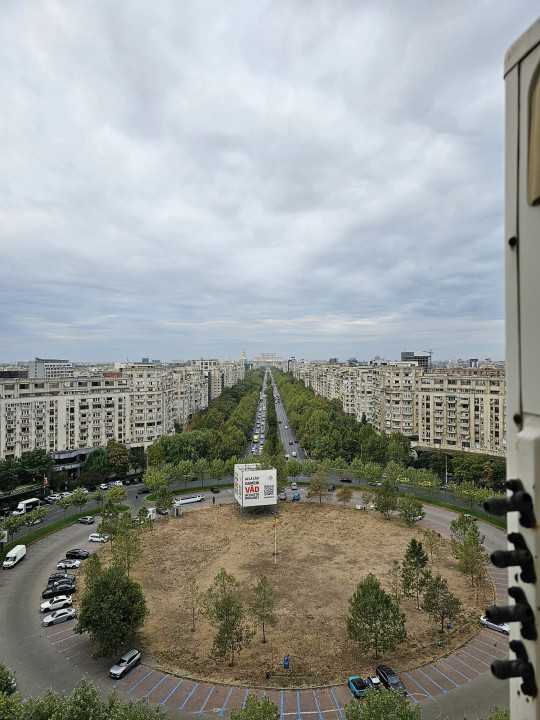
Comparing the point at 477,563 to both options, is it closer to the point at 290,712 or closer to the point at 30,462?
the point at 290,712

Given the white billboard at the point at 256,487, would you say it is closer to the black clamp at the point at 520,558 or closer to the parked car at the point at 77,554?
the parked car at the point at 77,554

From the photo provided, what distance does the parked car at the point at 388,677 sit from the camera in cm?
1527

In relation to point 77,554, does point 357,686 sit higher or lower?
higher

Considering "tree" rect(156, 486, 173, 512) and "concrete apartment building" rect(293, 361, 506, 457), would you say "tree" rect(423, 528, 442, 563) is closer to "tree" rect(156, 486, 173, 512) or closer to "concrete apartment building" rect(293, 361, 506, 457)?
"tree" rect(156, 486, 173, 512)

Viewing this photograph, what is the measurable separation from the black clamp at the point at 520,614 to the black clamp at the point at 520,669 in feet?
0.36

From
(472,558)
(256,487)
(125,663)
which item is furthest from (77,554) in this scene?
(472,558)

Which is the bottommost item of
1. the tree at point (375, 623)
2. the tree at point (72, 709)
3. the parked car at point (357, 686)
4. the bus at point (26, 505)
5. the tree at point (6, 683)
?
the bus at point (26, 505)

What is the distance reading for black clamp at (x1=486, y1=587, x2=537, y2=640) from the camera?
2389 mm

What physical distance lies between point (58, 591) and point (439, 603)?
20.1 meters

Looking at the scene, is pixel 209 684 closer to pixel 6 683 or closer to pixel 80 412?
pixel 6 683

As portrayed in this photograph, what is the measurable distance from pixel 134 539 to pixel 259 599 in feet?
32.8

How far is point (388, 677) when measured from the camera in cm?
1554

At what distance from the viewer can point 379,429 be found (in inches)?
2510

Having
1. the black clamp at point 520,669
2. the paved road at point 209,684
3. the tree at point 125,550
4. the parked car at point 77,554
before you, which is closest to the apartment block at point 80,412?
the parked car at point 77,554
